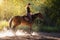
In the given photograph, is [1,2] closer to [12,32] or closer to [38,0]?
[38,0]

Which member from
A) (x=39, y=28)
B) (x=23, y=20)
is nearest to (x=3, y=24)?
(x=39, y=28)

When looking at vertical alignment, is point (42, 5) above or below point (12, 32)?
above

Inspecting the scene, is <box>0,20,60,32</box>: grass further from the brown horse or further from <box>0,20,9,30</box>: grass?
the brown horse

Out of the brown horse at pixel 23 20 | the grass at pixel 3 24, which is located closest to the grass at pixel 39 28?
the grass at pixel 3 24

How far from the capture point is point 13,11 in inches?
536

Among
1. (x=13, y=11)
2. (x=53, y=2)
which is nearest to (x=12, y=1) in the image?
(x=13, y=11)

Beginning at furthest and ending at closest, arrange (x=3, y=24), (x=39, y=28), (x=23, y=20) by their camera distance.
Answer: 1. (x=3, y=24)
2. (x=39, y=28)
3. (x=23, y=20)

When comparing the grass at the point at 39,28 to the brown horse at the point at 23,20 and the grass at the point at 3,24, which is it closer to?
the grass at the point at 3,24

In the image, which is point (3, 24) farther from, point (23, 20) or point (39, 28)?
point (23, 20)

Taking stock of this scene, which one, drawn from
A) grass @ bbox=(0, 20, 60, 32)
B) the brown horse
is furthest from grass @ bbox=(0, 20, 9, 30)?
the brown horse

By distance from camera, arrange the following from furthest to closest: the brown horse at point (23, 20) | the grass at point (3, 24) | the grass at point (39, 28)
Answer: the grass at point (3, 24), the grass at point (39, 28), the brown horse at point (23, 20)

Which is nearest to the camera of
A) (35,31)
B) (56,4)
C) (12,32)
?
(12,32)

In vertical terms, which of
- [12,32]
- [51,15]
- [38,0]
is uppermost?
[38,0]

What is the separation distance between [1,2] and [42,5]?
2.35 metres
